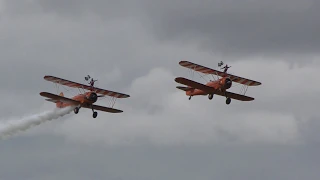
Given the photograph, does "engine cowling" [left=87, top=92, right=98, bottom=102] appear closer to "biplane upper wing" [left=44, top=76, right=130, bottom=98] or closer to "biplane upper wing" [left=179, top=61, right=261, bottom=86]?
"biplane upper wing" [left=44, top=76, right=130, bottom=98]

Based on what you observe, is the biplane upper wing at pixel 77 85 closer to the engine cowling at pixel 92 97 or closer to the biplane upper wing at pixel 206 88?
the engine cowling at pixel 92 97

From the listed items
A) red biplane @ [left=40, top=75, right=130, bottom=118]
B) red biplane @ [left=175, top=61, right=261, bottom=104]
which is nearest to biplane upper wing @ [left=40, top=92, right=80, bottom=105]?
red biplane @ [left=40, top=75, right=130, bottom=118]

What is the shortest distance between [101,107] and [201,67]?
12.1m

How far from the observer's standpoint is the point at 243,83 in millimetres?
144125

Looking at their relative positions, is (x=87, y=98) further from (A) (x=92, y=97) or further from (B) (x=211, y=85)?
(B) (x=211, y=85)

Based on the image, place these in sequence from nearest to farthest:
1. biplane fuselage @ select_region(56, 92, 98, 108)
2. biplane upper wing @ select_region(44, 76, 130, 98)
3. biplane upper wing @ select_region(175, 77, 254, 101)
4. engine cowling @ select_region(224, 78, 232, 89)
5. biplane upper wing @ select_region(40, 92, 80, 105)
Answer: biplane upper wing @ select_region(175, 77, 254, 101), engine cowling @ select_region(224, 78, 232, 89), biplane upper wing @ select_region(40, 92, 80, 105), biplane fuselage @ select_region(56, 92, 98, 108), biplane upper wing @ select_region(44, 76, 130, 98)

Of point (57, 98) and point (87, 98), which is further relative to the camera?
point (57, 98)

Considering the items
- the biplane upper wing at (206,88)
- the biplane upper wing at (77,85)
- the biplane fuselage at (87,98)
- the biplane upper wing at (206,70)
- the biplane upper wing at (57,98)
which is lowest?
the biplane upper wing at (57,98)

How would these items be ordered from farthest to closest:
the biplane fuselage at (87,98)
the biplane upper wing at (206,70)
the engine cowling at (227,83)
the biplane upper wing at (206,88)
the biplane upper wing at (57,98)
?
the biplane upper wing at (206,70) → the biplane fuselage at (87,98) → the biplane upper wing at (57,98) → the engine cowling at (227,83) → the biplane upper wing at (206,88)

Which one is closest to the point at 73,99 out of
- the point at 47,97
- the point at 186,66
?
the point at 47,97

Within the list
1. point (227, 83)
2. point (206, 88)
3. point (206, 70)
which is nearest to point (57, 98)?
point (206, 88)

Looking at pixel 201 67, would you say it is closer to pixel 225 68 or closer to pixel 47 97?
pixel 225 68

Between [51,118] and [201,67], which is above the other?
[201,67]

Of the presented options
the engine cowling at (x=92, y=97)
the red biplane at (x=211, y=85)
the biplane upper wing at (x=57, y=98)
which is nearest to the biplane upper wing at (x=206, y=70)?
the red biplane at (x=211, y=85)
